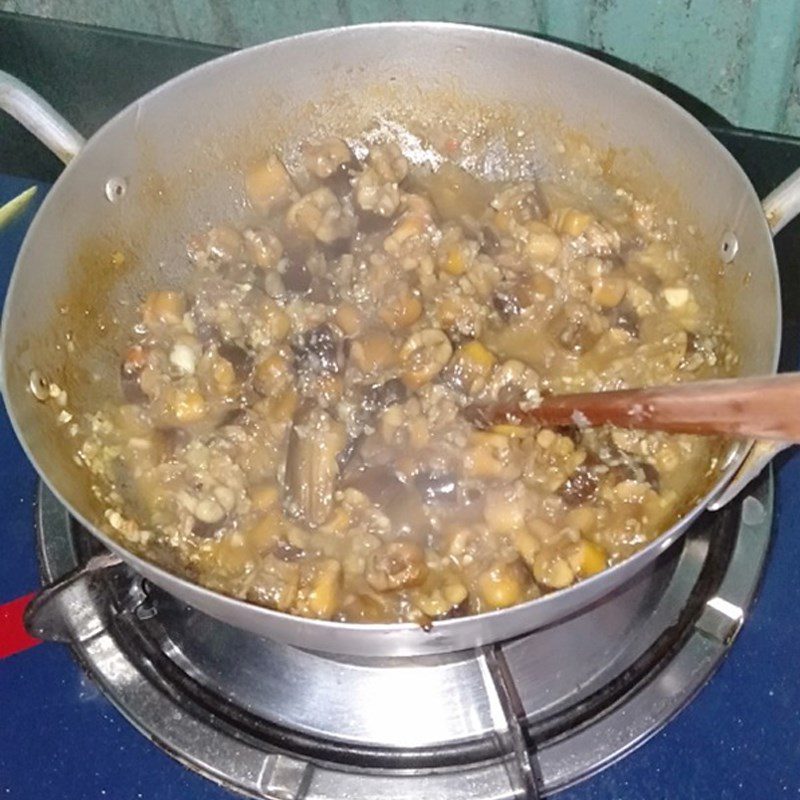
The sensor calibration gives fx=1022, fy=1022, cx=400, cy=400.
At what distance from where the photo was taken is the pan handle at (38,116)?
60.5 inches

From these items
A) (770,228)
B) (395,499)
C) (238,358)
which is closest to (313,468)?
(395,499)

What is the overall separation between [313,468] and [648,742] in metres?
0.66

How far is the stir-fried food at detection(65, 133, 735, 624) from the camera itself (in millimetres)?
1551

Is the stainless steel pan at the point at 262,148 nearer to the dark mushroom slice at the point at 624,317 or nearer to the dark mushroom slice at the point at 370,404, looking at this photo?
the dark mushroom slice at the point at 624,317

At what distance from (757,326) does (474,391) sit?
452 mm

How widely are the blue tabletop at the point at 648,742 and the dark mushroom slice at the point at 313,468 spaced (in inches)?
17.0

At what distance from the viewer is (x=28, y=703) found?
5.32 feet

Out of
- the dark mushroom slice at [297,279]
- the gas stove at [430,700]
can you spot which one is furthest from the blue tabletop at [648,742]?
the dark mushroom slice at [297,279]

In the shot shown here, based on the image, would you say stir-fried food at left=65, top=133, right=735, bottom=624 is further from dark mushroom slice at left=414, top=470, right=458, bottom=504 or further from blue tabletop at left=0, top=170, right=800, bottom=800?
blue tabletop at left=0, top=170, right=800, bottom=800

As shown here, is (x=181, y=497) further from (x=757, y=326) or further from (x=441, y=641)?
(x=757, y=326)

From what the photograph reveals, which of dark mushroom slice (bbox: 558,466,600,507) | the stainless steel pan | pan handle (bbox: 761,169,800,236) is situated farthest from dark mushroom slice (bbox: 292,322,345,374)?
pan handle (bbox: 761,169,800,236)

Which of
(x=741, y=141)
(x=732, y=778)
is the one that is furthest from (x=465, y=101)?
(x=732, y=778)

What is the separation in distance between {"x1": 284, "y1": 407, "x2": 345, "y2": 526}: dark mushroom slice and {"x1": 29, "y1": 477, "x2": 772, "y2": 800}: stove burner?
8.7 inches

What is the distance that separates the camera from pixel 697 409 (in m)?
1.22
